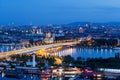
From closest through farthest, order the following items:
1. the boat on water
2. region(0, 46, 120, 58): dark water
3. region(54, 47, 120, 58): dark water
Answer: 1. the boat on water
2. region(54, 47, 120, 58): dark water
3. region(0, 46, 120, 58): dark water

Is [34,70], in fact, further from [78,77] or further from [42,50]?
[42,50]

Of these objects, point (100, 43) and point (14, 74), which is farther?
point (100, 43)

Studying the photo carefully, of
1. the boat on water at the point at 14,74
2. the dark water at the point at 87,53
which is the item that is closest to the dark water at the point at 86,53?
the dark water at the point at 87,53

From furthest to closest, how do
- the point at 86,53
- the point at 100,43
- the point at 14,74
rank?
the point at 100,43 → the point at 86,53 → the point at 14,74

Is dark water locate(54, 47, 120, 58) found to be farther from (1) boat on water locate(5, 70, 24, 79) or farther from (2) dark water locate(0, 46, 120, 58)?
(1) boat on water locate(5, 70, 24, 79)

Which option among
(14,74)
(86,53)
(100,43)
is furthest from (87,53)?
(14,74)

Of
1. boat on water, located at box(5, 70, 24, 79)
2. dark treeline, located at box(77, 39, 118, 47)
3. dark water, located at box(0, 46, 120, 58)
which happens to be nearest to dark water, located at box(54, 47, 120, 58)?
dark water, located at box(0, 46, 120, 58)

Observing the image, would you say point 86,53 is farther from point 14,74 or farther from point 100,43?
point 14,74

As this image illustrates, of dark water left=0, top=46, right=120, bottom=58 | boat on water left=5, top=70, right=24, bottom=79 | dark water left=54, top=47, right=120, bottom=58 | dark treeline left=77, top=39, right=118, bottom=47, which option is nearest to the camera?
boat on water left=5, top=70, right=24, bottom=79

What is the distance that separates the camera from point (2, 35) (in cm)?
3278

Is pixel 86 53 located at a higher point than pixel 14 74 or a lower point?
lower

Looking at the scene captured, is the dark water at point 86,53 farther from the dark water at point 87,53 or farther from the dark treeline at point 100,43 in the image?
the dark treeline at point 100,43

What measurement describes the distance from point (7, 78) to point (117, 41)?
59.4ft

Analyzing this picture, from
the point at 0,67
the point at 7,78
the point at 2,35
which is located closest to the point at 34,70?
the point at 0,67
